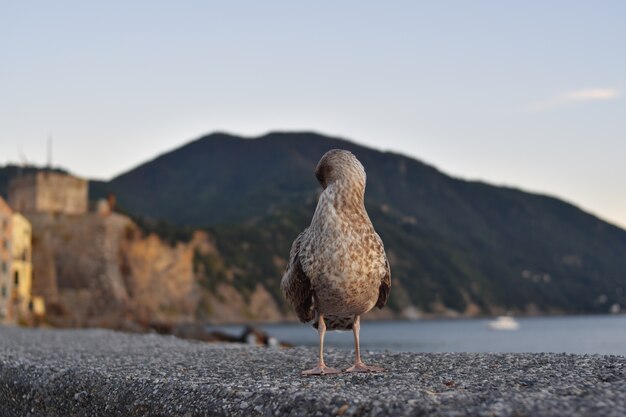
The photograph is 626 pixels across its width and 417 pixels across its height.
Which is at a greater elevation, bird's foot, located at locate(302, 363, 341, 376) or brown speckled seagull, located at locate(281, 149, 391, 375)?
brown speckled seagull, located at locate(281, 149, 391, 375)

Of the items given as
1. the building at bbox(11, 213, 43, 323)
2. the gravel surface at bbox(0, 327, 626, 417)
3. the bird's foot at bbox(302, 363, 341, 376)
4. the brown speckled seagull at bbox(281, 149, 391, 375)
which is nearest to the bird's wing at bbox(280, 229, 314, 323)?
the brown speckled seagull at bbox(281, 149, 391, 375)

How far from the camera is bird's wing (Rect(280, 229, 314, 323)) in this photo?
10773mm

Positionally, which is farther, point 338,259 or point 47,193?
point 47,193

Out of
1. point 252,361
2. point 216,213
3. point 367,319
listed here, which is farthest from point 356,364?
point 216,213

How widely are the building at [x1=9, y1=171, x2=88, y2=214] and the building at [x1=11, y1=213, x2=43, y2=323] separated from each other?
11.1 meters

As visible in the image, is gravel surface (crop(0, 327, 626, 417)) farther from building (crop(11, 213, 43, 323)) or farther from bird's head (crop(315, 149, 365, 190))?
building (crop(11, 213, 43, 323))

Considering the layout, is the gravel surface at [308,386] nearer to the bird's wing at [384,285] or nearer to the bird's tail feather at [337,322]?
the bird's tail feather at [337,322]

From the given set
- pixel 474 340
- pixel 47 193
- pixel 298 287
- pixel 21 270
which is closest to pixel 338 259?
pixel 298 287

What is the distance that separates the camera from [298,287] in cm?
1080

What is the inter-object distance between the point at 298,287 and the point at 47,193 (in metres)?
67.0

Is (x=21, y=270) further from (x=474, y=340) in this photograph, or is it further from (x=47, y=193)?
(x=474, y=340)

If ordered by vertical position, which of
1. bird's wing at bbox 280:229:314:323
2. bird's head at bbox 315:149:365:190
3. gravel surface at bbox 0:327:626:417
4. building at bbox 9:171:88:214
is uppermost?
building at bbox 9:171:88:214

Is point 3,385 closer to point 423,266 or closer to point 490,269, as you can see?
point 423,266

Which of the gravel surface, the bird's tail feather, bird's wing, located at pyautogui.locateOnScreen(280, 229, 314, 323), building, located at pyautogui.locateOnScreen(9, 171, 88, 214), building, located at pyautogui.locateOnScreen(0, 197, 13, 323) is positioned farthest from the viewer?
building, located at pyautogui.locateOnScreen(9, 171, 88, 214)
